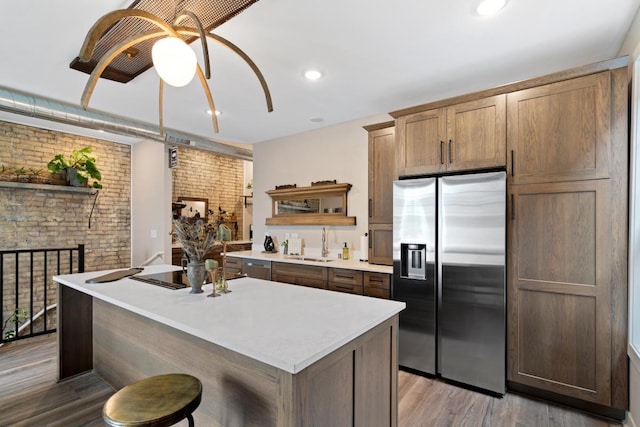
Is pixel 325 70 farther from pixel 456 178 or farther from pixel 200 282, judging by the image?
pixel 200 282

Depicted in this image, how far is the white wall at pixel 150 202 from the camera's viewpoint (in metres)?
5.13

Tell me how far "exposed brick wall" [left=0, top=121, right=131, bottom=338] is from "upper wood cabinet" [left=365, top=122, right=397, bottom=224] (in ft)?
15.2

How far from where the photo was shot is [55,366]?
9.85 ft

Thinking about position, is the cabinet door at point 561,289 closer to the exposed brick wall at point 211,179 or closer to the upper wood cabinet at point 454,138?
the upper wood cabinet at point 454,138

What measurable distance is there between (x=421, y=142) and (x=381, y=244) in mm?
1174

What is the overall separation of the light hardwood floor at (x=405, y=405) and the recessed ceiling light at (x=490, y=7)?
273 centimetres

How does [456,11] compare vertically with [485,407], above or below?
above

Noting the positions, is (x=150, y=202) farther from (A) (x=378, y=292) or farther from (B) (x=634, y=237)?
(B) (x=634, y=237)

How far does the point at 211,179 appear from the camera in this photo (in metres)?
6.63

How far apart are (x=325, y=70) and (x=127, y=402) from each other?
2.64 meters

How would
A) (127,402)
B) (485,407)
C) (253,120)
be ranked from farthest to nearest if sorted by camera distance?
(253,120)
(485,407)
(127,402)

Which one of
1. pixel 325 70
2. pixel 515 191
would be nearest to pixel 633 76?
pixel 515 191

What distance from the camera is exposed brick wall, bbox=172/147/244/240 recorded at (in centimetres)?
612

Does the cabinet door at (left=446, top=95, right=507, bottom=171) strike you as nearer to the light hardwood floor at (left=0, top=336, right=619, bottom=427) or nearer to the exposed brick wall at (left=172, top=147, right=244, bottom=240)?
the light hardwood floor at (left=0, top=336, right=619, bottom=427)
